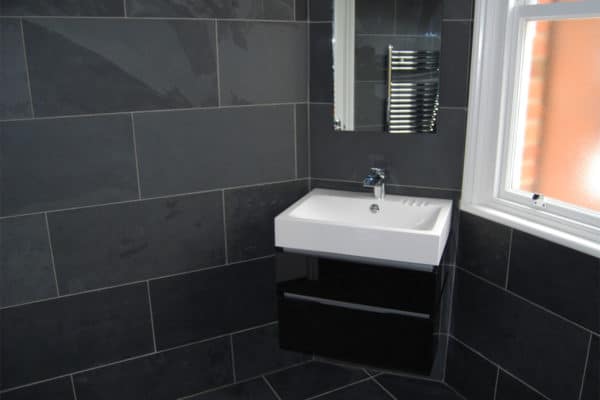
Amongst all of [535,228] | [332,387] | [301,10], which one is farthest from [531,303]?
[301,10]

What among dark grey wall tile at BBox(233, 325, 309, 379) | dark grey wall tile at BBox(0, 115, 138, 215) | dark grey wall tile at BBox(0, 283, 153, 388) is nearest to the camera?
dark grey wall tile at BBox(0, 115, 138, 215)

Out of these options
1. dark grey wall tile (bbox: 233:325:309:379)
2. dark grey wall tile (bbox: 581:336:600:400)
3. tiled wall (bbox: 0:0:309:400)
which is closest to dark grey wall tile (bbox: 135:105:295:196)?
tiled wall (bbox: 0:0:309:400)

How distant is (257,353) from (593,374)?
1.43 m

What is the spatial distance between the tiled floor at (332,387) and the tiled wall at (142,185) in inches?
3.3

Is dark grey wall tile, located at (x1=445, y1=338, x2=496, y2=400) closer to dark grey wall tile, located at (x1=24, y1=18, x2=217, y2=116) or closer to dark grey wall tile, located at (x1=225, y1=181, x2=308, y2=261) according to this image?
dark grey wall tile, located at (x1=225, y1=181, x2=308, y2=261)

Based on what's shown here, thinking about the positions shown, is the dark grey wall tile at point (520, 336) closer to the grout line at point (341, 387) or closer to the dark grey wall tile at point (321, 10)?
the grout line at point (341, 387)

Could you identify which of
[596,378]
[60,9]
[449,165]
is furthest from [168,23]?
[596,378]

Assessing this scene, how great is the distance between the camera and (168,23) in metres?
A: 2.02

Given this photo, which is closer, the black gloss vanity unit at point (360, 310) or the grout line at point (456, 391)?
the black gloss vanity unit at point (360, 310)

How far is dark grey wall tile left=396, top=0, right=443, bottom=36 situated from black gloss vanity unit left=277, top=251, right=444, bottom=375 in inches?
38.0

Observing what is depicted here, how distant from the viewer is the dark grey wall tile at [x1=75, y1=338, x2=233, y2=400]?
2.20m

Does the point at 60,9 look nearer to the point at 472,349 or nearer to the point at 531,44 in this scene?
the point at 531,44

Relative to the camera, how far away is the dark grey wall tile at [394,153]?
2205mm

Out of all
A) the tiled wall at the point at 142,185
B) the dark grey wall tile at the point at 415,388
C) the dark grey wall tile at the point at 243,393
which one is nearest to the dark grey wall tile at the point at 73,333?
the tiled wall at the point at 142,185
